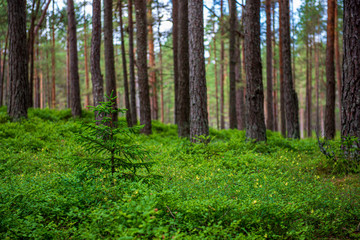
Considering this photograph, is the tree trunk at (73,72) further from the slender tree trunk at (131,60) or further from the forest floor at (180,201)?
the forest floor at (180,201)

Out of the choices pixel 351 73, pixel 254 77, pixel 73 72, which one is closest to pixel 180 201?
pixel 351 73

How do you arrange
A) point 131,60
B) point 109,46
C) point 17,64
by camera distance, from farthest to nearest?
point 131,60
point 109,46
point 17,64

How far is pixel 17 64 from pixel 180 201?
A: 9932 millimetres

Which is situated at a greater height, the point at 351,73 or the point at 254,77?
the point at 254,77

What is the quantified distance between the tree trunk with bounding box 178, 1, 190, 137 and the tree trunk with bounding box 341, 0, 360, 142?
575cm

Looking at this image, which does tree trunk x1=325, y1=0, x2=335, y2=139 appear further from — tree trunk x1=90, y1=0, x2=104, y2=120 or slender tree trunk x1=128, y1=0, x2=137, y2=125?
tree trunk x1=90, y1=0, x2=104, y2=120

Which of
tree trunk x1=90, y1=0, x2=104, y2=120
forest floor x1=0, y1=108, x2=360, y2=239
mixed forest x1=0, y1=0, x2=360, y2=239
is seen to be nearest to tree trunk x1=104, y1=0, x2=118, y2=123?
mixed forest x1=0, y1=0, x2=360, y2=239

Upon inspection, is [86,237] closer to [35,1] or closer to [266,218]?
[266,218]

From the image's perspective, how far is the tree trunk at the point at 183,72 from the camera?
37.1 ft

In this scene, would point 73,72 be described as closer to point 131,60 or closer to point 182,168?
point 131,60

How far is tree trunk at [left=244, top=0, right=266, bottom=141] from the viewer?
968 centimetres

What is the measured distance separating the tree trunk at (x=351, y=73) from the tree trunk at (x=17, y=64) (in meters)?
11.3

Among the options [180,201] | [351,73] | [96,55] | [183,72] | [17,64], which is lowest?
[180,201]

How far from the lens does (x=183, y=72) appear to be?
11.3 m
